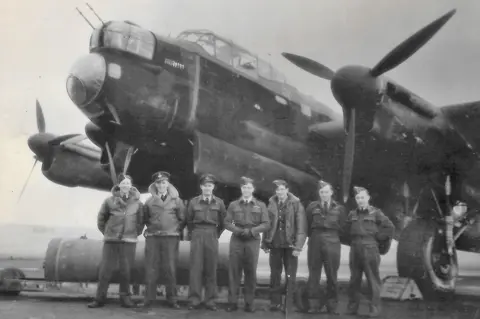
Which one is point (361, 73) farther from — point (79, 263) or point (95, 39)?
point (79, 263)

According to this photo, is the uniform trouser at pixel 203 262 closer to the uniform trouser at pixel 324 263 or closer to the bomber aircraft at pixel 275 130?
the uniform trouser at pixel 324 263

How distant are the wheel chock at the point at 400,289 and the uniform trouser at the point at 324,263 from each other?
69.9 inches

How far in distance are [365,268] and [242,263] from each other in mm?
1684

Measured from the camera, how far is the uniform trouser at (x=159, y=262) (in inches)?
267

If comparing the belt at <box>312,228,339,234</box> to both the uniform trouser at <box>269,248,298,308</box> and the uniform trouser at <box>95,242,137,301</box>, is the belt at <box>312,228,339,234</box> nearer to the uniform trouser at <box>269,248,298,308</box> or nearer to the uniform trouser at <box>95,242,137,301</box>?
the uniform trouser at <box>269,248,298,308</box>

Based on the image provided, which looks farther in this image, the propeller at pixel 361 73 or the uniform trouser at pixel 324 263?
the propeller at pixel 361 73

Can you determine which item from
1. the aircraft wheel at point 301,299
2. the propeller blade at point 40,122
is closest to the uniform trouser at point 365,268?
the aircraft wheel at point 301,299

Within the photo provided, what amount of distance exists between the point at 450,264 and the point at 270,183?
3.79 metres

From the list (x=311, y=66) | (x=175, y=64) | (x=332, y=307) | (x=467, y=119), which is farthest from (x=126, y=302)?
(x=467, y=119)

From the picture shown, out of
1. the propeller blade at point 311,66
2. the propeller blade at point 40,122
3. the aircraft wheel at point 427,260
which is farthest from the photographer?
the propeller blade at point 40,122

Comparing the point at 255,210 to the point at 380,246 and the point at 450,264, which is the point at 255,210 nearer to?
the point at 380,246

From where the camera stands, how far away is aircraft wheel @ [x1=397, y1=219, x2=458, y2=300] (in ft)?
29.4

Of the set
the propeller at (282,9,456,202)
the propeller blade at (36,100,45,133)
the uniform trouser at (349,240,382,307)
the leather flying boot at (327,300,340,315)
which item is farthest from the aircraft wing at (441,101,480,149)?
the propeller blade at (36,100,45,133)

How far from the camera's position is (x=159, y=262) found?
22.7ft
